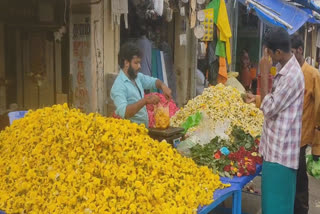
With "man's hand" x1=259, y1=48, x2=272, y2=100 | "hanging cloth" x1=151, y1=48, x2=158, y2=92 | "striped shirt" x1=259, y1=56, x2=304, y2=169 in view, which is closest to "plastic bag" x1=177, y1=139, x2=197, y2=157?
"striped shirt" x1=259, y1=56, x2=304, y2=169

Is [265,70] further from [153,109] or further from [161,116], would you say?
[153,109]

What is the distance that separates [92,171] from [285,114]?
1627mm

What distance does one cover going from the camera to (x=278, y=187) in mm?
3271

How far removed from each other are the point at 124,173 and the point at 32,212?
2.13ft

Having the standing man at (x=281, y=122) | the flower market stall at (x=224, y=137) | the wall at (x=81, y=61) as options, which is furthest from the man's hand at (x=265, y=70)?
the wall at (x=81, y=61)

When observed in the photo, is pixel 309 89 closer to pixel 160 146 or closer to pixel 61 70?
pixel 160 146

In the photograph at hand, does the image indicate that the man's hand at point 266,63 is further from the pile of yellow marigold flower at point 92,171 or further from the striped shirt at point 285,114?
the pile of yellow marigold flower at point 92,171

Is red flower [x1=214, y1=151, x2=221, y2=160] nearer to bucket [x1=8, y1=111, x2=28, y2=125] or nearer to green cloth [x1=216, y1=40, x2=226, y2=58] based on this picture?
bucket [x1=8, y1=111, x2=28, y2=125]

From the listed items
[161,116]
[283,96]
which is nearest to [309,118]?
[283,96]

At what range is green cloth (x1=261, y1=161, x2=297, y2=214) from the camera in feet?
10.7

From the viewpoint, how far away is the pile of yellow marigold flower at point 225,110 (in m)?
4.67

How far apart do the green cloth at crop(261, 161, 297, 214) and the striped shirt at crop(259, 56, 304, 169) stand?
0.07 m

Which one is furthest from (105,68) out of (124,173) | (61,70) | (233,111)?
(124,173)

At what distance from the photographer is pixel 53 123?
3.05 m
